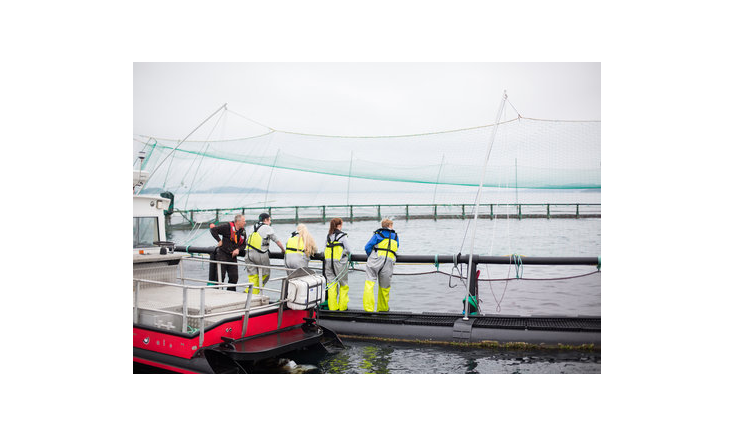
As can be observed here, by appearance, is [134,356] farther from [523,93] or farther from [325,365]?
[523,93]

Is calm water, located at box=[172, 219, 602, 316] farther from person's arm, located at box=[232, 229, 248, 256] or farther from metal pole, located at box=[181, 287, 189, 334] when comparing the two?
metal pole, located at box=[181, 287, 189, 334]

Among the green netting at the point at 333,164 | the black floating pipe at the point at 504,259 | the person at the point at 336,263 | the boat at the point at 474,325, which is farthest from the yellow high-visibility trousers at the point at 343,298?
the green netting at the point at 333,164

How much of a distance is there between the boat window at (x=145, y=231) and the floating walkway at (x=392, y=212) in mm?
692

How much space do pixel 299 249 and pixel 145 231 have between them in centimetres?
193

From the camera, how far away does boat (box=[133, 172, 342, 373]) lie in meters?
4.36

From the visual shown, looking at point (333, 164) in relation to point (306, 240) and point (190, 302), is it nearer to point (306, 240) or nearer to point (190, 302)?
point (306, 240)

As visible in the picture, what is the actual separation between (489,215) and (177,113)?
15.4 ft

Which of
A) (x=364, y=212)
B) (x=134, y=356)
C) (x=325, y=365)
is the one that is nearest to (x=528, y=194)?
(x=364, y=212)

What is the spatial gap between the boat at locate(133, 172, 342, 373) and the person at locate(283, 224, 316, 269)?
957 mm

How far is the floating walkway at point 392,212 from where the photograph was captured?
6.58 metres

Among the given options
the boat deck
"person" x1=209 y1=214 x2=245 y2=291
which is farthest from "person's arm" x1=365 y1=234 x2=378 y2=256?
"person" x1=209 y1=214 x2=245 y2=291

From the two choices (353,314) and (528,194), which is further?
(528,194)

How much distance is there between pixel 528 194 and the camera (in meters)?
6.68

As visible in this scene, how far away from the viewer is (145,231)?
5512mm
